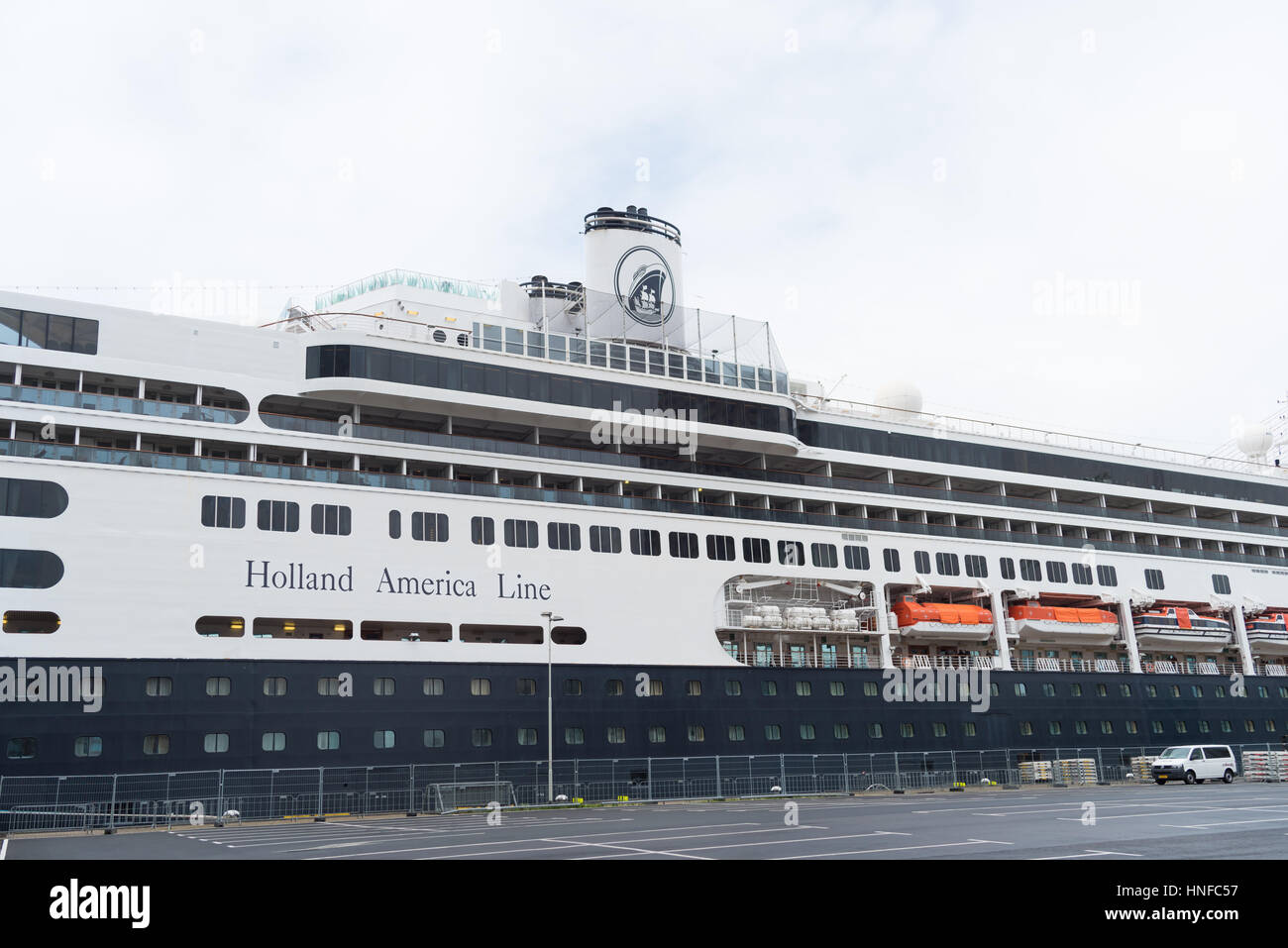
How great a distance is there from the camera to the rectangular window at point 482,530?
106 feet

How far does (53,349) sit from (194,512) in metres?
6.01

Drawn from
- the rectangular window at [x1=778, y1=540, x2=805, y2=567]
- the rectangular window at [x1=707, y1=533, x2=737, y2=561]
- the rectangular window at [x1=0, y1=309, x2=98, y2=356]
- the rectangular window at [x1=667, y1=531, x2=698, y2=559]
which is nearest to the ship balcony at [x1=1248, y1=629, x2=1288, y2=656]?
the rectangular window at [x1=778, y1=540, x2=805, y2=567]

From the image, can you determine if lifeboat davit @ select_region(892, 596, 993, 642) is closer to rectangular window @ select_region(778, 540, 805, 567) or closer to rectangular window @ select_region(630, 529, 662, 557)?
rectangular window @ select_region(778, 540, 805, 567)

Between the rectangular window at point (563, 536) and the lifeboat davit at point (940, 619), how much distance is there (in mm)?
14192

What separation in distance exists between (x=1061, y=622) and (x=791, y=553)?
13.9 meters

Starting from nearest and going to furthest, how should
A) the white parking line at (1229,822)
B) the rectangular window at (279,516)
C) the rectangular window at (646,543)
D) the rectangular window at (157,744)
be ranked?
the white parking line at (1229,822)
the rectangular window at (157,744)
the rectangular window at (279,516)
the rectangular window at (646,543)

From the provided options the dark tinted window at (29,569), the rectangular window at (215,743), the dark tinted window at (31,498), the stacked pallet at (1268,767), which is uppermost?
the dark tinted window at (31,498)

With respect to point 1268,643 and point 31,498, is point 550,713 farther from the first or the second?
point 1268,643

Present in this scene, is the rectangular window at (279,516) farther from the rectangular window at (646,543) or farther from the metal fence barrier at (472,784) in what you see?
the rectangular window at (646,543)

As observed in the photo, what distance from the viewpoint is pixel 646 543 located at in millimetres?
35438

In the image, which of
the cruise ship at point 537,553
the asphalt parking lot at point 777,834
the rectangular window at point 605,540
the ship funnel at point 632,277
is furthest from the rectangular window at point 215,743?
the ship funnel at point 632,277

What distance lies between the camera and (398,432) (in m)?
32.6

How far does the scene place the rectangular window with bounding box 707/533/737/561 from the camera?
121 ft

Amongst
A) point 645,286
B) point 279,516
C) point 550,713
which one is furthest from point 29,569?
point 645,286
